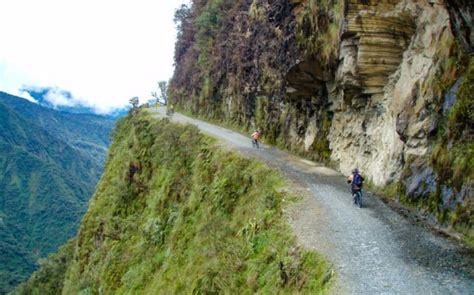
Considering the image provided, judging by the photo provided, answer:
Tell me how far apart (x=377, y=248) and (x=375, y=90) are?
32.7 feet

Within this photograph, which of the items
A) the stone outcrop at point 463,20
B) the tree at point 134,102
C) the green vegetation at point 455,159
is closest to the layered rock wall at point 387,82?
the green vegetation at point 455,159

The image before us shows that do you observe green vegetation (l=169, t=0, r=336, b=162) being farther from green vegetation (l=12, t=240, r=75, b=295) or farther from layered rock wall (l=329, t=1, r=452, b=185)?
green vegetation (l=12, t=240, r=75, b=295)

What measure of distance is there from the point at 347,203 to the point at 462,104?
5194mm

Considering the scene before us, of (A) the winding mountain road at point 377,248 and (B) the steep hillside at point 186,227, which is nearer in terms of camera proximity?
(A) the winding mountain road at point 377,248

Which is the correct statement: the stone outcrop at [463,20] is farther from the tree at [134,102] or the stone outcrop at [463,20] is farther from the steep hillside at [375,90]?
the tree at [134,102]

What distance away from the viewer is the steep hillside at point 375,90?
13.1 m

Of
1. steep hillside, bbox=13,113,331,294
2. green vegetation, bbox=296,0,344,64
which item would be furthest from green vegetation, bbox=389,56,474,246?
green vegetation, bbox=296,0,344,64

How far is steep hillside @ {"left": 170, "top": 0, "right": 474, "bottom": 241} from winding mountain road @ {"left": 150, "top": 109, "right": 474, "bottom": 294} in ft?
3.56

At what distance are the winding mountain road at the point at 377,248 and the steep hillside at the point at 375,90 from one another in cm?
108

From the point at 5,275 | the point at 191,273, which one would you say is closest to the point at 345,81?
the point at 191,273

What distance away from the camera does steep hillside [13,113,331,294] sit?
39.6 feet

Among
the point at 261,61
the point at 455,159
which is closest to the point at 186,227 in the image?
the point at 455,159

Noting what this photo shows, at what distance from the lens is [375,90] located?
19438 mm

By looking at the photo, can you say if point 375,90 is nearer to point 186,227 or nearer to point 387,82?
point 387,82
